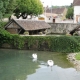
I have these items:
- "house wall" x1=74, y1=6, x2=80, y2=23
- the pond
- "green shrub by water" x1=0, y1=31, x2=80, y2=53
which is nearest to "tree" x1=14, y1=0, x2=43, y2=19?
"house wall" x1=74, y1=6, x2=80, y2=23

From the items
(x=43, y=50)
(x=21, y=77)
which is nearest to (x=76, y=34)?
(x=43, y=50)

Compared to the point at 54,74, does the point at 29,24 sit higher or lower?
higher

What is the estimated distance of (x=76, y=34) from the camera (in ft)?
115

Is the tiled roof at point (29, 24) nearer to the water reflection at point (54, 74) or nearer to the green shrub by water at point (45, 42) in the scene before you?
the green shrub by water at point (45, 42)

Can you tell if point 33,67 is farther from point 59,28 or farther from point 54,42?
point 59,28

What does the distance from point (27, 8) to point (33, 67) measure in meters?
25.9

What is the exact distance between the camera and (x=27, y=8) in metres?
48.6

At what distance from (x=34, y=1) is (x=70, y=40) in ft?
70.8

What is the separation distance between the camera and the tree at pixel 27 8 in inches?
1874

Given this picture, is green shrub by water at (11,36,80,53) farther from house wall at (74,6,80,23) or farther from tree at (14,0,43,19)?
house wall at (74,6,80,23)

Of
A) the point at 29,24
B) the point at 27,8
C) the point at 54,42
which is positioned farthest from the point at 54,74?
the point at 27,8

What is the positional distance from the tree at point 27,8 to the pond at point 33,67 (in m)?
17.3

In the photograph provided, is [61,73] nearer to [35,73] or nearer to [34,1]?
[35,73]

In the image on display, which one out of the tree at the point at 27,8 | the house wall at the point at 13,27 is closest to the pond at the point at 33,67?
the house wall at the point at 13,27
